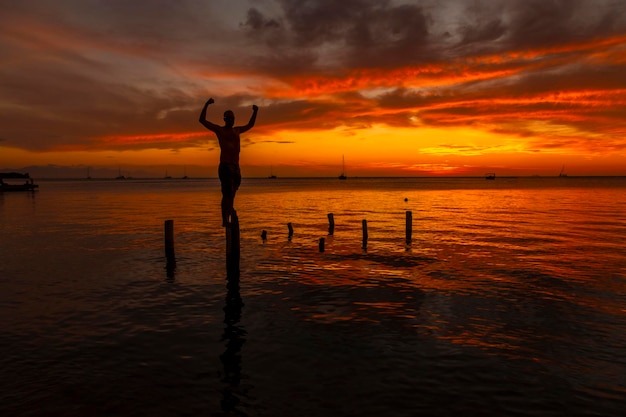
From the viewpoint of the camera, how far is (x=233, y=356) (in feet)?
30.7

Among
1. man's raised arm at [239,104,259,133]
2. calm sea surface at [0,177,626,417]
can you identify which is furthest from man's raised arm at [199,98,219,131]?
calm sea surface at [0,177,626,417]

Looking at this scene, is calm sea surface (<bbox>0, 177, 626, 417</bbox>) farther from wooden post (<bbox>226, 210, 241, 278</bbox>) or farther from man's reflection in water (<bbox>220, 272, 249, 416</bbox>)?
wooden post (<bbox>226, 210, 241, 278</bbox>)

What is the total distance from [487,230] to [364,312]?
23953 mm

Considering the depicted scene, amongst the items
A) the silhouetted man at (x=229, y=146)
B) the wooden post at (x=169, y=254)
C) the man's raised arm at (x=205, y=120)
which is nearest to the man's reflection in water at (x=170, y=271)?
the wooden post at (x=169, y=254)

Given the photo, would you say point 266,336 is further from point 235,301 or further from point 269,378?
point 235,301

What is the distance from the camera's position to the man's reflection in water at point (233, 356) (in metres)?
→ 7.45

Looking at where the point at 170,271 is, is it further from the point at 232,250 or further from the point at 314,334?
the point at 314,334

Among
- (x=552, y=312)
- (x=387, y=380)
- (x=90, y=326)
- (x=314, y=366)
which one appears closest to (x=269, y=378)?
(x=314, y=366)

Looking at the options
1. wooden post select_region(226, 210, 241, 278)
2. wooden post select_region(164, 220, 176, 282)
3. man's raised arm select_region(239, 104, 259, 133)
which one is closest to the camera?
man's raised arm select_region(239, 104, 259, 133)

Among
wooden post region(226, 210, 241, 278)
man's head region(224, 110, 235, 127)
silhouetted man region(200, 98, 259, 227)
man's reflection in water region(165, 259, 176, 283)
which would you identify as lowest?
man's reflection in water region(165, 259, 176, 283)

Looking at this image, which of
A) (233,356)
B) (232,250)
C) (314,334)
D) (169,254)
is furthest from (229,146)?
(233,356)

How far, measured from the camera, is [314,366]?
8.85m

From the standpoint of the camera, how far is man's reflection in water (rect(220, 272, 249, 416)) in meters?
7.45

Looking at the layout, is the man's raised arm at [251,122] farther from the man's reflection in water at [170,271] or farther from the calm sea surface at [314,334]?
the man's reflection in water at [170,271]
